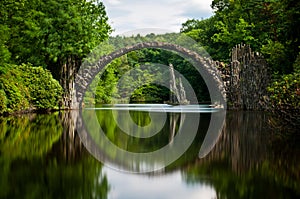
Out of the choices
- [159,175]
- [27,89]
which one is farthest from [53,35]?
[159,175]

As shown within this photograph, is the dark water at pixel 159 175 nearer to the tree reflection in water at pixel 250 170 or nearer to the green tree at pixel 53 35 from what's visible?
the tree reflection in water at pixel 250 170

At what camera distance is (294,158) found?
523cm

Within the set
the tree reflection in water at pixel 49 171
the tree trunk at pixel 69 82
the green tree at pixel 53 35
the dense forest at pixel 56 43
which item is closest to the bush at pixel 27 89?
the dense forest at pixel 56 43

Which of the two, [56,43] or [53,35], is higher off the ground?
[53,35]

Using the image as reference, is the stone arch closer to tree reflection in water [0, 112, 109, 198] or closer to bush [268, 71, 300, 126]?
bush [268, 71, 300, 126]

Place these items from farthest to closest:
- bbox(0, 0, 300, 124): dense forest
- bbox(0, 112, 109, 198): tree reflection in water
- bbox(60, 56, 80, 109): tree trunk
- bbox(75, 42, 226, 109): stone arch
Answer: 1. bbox(75, 42, 226, 109): stone arch
2. bbox(60, 56, 80, 109): tree trunk
3. bbox(0, 0, 300, 124): dense forest
4. bbox(0, 112, 109, 198): tree reflection in water

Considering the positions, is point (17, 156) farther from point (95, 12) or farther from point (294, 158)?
point (95, 12)

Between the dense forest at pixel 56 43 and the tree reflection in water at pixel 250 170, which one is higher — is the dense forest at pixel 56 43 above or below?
above

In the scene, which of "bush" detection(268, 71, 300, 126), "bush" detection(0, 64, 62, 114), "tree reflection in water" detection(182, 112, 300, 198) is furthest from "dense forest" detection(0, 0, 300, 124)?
"tree reflection in water" detection(182, 112, 300, 198)

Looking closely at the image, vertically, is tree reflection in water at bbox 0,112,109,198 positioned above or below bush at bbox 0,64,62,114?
below

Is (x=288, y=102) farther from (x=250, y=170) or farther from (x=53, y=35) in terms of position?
(x=53, y=35)

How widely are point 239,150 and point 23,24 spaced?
56.5ft

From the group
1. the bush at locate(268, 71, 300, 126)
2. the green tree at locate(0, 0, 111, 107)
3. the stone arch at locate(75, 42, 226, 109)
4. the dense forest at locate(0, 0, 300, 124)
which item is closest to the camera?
the bush at locate(268, 71, 300, 126)

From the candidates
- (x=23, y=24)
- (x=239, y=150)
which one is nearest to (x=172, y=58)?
(x=23, y=24)
